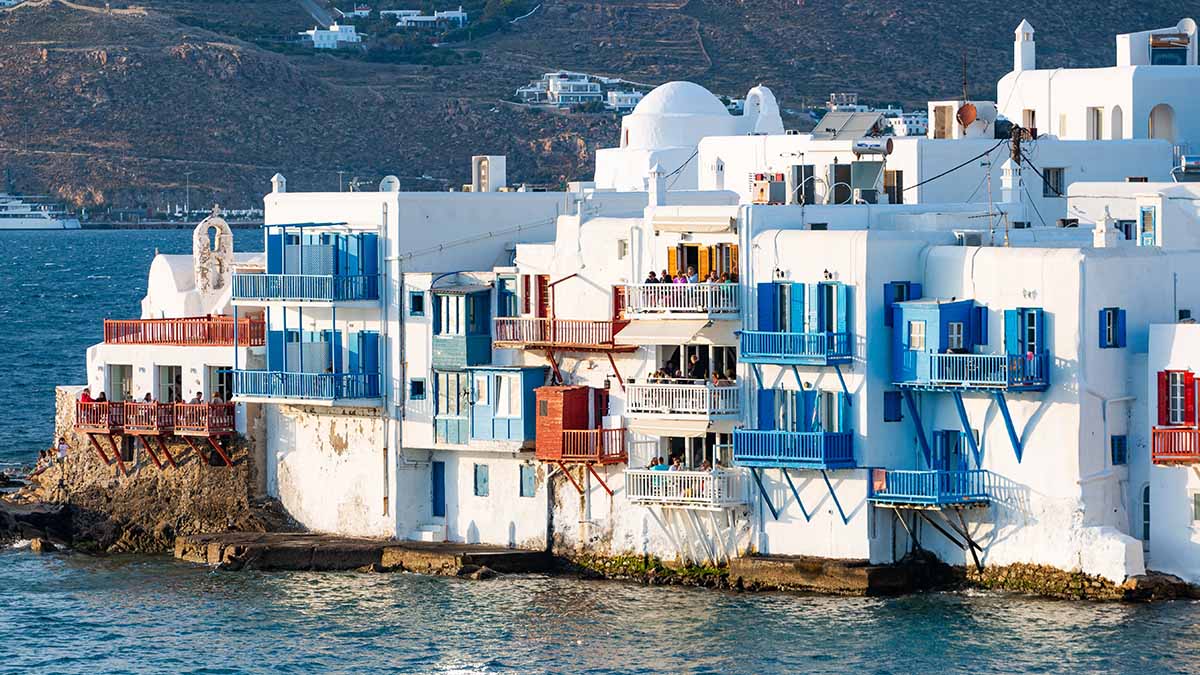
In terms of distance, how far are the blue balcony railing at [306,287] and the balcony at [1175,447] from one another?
15.7m

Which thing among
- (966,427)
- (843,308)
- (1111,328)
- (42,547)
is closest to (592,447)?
(843,308)

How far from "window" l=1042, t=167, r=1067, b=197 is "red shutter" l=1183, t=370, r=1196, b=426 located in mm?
Answer: 14343

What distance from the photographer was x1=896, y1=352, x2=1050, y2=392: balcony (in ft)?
155

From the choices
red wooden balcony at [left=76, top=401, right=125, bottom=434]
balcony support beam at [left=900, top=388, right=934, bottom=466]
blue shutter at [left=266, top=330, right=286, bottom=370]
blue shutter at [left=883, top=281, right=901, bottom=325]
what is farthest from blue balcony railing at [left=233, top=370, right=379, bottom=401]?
balcony support beam at [left=900, top=388, right=934, bottom=466]

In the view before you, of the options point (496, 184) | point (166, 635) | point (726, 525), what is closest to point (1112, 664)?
point (726, 525)

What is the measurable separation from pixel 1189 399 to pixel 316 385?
1706cm

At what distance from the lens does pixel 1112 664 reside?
43.6 m

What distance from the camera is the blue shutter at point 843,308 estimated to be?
4856cm

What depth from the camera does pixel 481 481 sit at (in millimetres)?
53906

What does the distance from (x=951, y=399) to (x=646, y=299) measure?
5930 mm

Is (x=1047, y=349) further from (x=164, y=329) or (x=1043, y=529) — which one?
(x=164, y=329)

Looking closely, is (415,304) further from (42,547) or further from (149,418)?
(42,547)

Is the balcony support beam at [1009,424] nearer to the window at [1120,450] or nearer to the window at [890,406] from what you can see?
the window at [1120,450]

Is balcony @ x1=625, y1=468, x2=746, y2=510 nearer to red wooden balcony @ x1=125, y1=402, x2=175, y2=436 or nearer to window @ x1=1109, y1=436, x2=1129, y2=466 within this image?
window @ x1=1109, y1=436, x2=1129, y2=466
